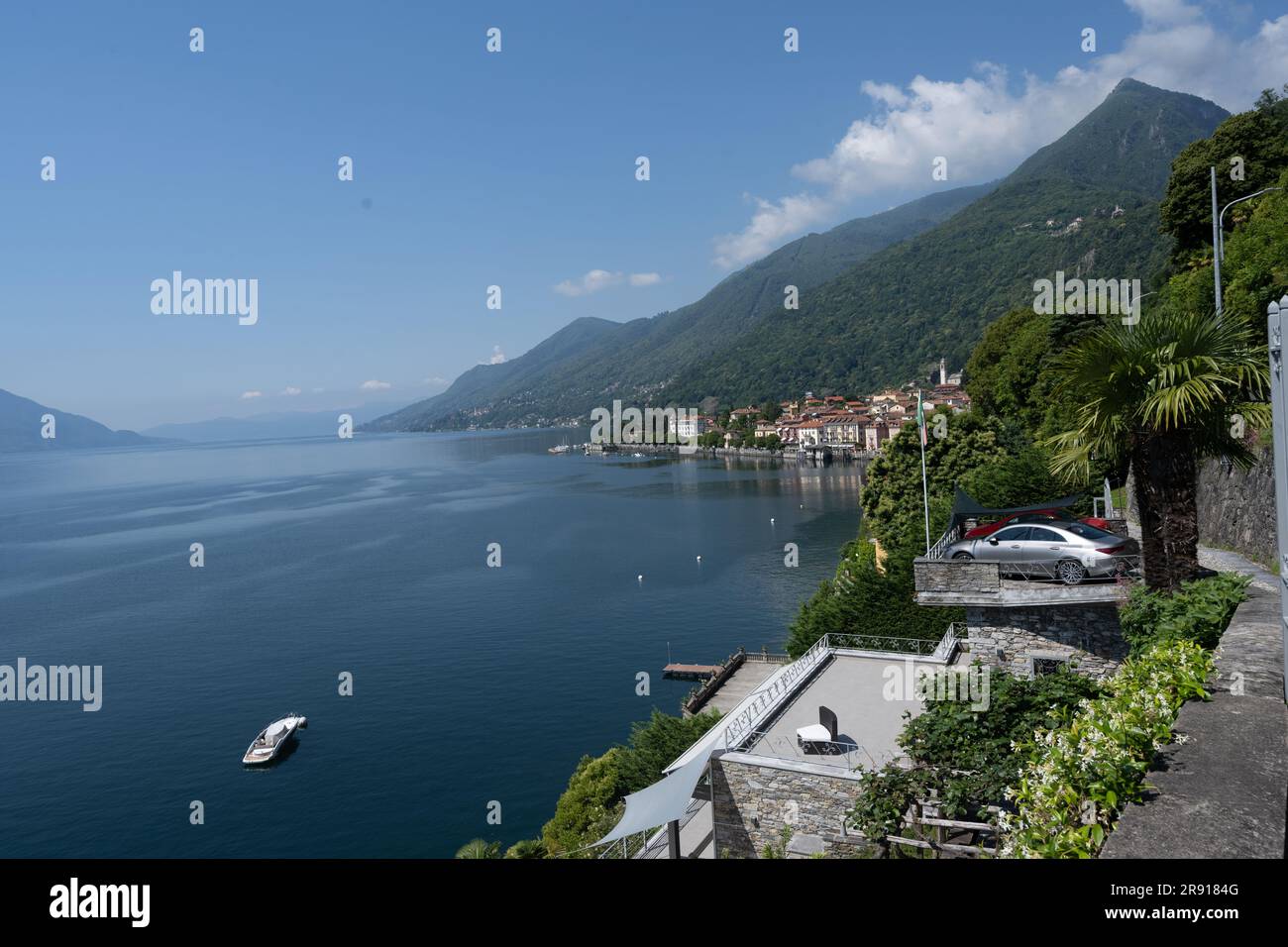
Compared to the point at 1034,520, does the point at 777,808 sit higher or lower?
lower

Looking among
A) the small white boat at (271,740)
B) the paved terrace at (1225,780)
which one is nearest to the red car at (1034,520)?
the paved terrace at (1225,780)

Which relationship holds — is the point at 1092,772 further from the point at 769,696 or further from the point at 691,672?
the point at 691,672

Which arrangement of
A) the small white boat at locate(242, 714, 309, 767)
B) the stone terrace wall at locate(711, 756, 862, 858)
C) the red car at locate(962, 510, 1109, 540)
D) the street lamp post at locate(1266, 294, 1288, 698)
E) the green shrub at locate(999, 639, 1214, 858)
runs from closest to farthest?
the street lamp post at locate(1266, 294, 1288, 698), the green shrub at locate(999, 639, 1214, 858), the stone terrace wall at locate(711, 756, 862, 858), the red car at locate(962, 510, 1109, 540), the small white boat at locate(242, 714, 309, 767)

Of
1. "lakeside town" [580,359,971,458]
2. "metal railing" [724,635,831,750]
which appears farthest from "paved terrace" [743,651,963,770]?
"lakeside town" [580,359,971,458]

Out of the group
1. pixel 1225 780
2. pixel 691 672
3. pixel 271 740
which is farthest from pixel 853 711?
pixel 271 740

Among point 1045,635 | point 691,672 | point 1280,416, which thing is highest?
point 1280,416

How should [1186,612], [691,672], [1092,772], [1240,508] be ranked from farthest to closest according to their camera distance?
[691,672] < [1240,508] < [1186,612] < [1092,772]

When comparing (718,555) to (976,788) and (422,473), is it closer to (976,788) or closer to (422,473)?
(976,788)

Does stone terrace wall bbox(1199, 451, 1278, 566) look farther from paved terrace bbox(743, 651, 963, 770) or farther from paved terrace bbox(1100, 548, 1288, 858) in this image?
paved terrace bbox(1100, 548, 1288, 858)

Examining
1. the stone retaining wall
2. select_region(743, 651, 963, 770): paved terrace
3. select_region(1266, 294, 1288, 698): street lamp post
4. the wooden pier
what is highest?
select_region(1266, 294, 1288, 698): street lamp post
